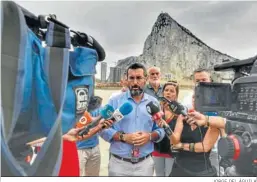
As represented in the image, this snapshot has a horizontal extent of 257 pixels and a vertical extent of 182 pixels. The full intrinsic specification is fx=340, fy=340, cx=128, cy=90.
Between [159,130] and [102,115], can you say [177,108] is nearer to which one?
[159,130]

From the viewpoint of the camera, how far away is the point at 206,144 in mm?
1657

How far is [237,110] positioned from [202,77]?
35 cm

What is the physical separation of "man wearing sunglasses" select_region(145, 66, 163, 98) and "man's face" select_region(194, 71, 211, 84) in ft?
0.60

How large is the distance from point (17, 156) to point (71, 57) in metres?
0.39

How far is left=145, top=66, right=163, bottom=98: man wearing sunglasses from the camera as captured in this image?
1.68m

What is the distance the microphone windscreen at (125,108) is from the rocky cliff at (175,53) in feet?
0.64

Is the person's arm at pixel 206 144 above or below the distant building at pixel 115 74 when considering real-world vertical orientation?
below

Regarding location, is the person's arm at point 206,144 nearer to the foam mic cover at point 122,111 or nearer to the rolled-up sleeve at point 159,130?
the rolled-up sleeve at point 159,130

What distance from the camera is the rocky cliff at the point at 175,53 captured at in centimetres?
153

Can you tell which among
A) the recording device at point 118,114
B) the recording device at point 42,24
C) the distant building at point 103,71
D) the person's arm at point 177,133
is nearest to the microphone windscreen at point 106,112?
the recording device at point 118,114

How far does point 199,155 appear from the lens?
169 centimetres

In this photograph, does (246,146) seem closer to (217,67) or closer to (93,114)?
(217,67)
